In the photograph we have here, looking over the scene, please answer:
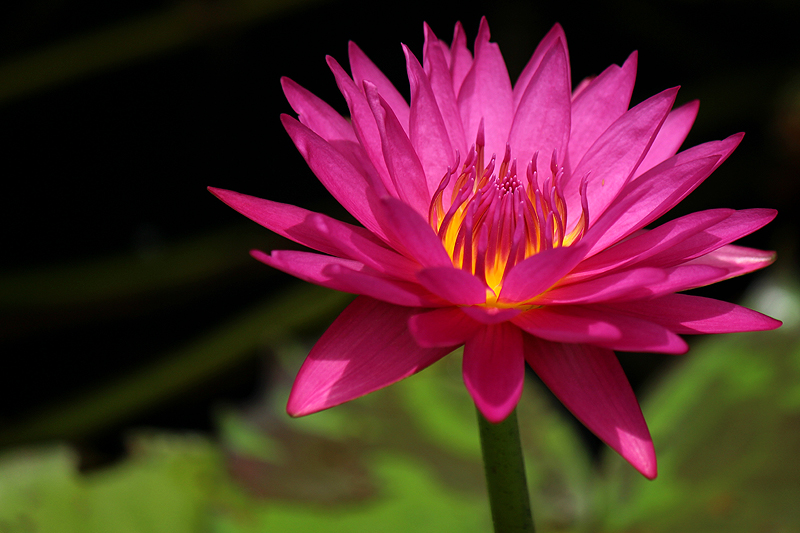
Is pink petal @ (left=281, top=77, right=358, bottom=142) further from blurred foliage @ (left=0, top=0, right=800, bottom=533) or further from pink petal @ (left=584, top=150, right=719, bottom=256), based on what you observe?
blurred foliage @ (left=0, top=0, right=800, bottom=533)

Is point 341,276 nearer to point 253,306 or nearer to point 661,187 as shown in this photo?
point 661,187

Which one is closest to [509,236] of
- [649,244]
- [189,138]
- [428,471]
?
[649,244]

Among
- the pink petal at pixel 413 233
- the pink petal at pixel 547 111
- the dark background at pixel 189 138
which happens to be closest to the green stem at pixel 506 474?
the pink petal at pixel 413 233

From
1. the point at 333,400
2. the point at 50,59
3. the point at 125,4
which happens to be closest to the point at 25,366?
the point at 50,59

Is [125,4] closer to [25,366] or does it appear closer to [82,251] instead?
[82,251]

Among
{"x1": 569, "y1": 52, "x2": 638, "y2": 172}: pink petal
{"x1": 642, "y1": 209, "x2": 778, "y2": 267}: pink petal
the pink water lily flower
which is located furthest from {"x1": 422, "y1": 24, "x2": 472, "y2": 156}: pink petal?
{"x1": 642, "y1": 209, "x2": 778, "y2": 267}: pink petal

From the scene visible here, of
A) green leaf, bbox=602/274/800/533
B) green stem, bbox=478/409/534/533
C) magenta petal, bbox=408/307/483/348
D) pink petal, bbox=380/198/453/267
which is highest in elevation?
pink petal, bbox=380/198/453/267
